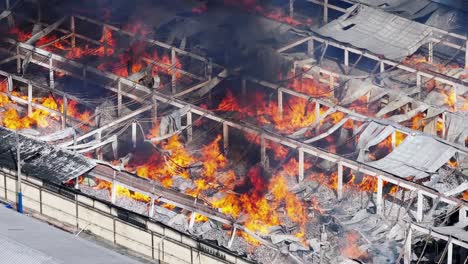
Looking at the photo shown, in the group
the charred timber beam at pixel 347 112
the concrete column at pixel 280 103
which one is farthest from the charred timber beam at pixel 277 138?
the charred timber beam at pixel 347 112

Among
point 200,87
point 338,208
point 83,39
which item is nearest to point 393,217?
point 338,208

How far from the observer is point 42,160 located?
46438 mm

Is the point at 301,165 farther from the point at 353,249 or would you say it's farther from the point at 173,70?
the point at 173,70

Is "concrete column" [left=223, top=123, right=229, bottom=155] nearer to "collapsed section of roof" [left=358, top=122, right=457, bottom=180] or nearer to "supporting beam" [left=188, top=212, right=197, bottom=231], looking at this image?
"collapsed section of roof" [left=358, top=122, right=457, bottom=180]

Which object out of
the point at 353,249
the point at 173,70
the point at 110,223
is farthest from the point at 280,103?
the point at 110,223

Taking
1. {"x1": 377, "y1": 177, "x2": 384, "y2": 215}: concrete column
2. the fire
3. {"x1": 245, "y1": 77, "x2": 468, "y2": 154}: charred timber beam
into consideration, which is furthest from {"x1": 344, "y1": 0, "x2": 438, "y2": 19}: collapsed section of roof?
the fire

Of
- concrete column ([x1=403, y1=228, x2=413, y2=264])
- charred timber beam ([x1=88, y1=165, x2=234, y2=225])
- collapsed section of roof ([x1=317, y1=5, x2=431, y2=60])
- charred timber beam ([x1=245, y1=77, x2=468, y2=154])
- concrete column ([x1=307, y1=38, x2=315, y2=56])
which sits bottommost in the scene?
concrete column ([x1=403, y1=228, x2=413, y2=264])

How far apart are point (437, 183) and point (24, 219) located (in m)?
11.8

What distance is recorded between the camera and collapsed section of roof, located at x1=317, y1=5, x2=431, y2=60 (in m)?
53.5

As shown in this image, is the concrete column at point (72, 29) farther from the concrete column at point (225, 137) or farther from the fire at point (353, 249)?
the fire at point (353, 249)

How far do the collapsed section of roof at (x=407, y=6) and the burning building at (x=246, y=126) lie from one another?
2.6 inches

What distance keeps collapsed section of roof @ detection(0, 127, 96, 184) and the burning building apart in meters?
0.06

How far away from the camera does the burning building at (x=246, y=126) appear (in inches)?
1748

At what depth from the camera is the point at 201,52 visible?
53.0 meters
